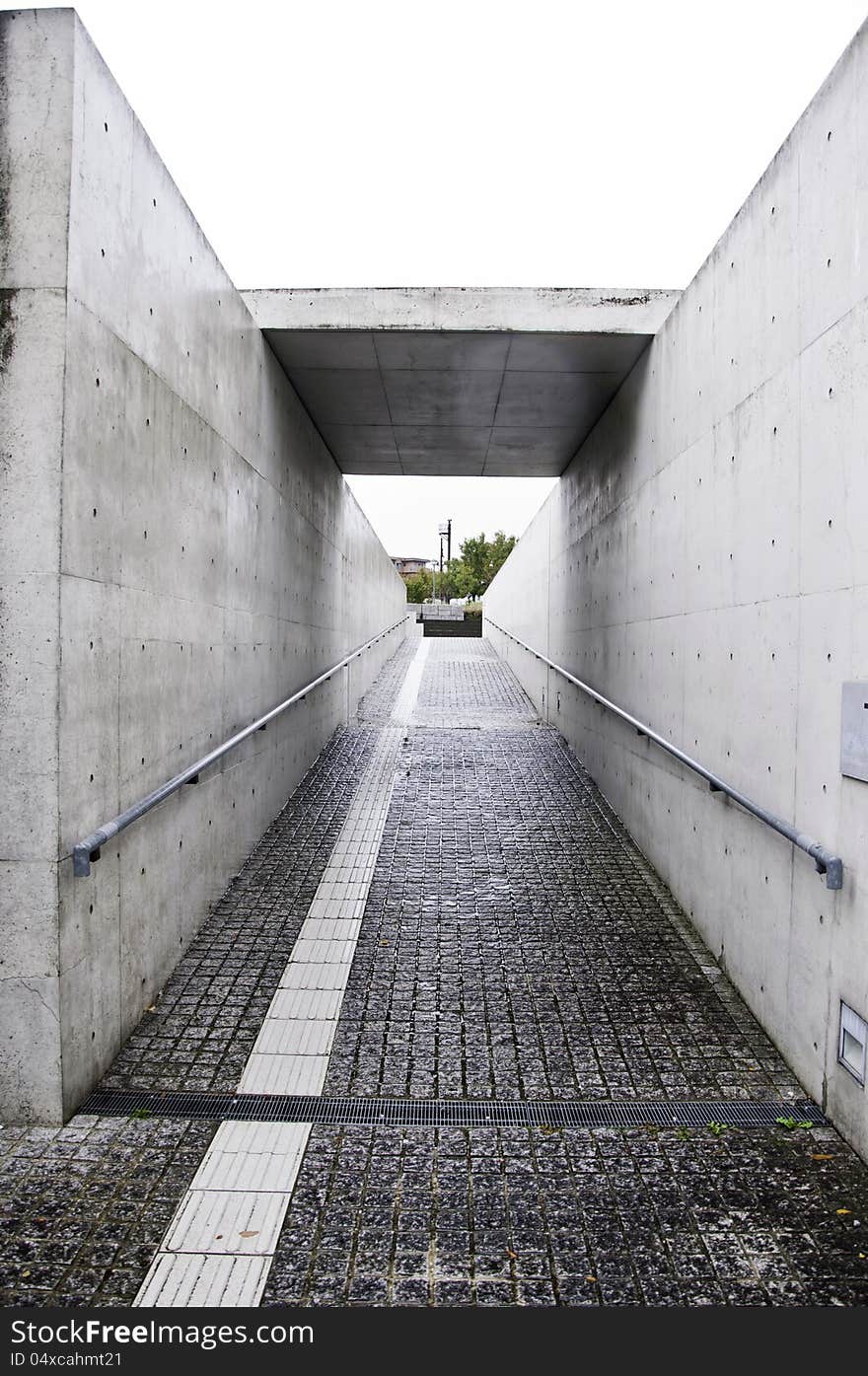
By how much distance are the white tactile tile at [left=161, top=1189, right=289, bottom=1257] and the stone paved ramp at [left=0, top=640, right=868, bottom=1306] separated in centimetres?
5

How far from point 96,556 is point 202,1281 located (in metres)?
2.59

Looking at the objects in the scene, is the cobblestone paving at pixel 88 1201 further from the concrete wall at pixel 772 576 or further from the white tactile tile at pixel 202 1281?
the concrete wall at pixel 772 576

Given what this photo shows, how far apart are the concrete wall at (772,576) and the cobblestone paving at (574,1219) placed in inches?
19.2

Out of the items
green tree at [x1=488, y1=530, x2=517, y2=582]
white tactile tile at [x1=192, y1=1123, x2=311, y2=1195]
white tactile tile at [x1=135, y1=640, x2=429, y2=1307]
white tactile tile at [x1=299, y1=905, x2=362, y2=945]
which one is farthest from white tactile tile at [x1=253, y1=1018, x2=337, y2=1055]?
green tree at [x1=488, y1=530, x2=517, y2=582]

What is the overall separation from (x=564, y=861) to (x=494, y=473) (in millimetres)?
7909

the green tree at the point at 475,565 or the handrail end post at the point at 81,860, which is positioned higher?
the green tree at the point at 475,565

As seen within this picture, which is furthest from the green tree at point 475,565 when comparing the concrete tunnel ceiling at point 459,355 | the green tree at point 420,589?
the concrete tunnel ceiling at point 459,355

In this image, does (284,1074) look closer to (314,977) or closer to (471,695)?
Result: (314,977)

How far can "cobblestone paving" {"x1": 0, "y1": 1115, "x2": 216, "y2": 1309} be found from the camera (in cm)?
268

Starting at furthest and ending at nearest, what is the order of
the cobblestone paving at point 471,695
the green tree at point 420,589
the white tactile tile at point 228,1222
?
the green tree at point 420,589, the cobblestone paving at point 471,695, the white tactile tile at point 228,1222

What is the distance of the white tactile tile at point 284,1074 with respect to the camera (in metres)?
3.87

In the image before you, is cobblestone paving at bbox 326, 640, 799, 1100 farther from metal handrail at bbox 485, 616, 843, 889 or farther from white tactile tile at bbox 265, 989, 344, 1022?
metal handrail at bbox 485, 616, 843, 889

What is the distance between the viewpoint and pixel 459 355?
755 centimetres

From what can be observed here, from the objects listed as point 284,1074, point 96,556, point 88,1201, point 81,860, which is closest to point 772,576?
point 96,556
